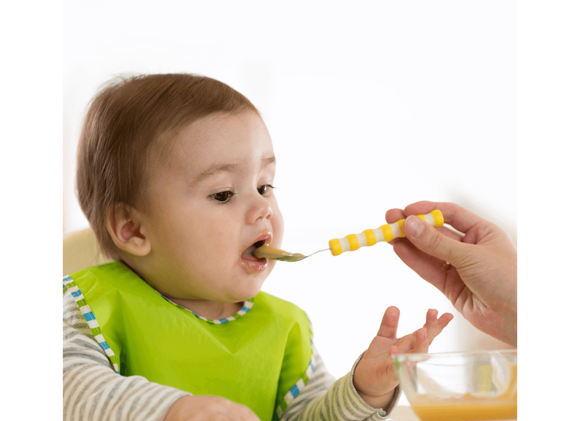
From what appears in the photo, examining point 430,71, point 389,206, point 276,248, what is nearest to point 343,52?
point 430,71

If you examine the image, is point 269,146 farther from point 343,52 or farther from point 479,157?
point 479,157

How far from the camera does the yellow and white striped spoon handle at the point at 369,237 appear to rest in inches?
25.6

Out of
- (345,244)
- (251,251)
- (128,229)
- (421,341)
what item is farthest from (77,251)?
(421,341)

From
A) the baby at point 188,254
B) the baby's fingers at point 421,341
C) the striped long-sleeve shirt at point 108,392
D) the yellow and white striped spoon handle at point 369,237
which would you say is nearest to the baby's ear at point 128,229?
the baby at point 188,254

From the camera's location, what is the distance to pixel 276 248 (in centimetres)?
67

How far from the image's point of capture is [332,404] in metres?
0.67

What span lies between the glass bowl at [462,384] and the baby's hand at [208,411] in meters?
0.15

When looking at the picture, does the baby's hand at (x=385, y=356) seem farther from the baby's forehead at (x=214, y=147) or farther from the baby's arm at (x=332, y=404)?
the baby's forehead at (x=214, y=147)

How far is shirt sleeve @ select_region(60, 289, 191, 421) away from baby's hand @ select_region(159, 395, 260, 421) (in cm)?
2

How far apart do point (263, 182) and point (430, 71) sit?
1.50 feet

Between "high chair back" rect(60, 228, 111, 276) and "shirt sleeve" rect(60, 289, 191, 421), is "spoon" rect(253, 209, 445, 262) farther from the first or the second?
"high chair back" rect(60, 228, 111, 276)

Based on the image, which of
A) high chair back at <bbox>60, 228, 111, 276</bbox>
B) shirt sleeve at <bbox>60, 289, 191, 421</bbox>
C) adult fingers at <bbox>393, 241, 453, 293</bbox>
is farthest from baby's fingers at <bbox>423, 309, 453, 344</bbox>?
high chair back at <bbox>60, 228, 111, 276</bbox>

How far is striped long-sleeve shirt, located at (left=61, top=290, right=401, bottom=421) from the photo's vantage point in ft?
1.59
